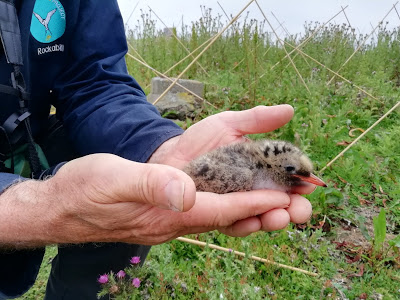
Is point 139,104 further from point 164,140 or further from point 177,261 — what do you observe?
point 177,261

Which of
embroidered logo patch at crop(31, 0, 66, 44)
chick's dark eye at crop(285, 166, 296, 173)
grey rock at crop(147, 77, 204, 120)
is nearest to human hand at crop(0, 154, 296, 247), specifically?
chick's dark eye at crop(285, 166, 296, 173)

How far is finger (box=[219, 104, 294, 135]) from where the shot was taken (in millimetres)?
1938

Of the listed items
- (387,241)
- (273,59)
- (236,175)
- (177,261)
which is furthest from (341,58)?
(236,175)

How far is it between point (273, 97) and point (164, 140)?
10.9ft

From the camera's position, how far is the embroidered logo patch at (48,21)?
228 cm

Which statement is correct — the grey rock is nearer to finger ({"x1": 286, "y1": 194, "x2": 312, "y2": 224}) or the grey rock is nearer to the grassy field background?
the grassy field background

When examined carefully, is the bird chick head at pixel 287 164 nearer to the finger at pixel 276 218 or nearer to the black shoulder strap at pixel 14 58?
the finger at pixel 276 218

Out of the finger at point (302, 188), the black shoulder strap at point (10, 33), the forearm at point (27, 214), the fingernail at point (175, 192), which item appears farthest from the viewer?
the finger at point (302, 188)

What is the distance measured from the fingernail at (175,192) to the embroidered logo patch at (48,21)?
5.10 feet

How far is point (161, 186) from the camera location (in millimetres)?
1227

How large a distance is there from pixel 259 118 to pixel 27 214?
1.14 meters

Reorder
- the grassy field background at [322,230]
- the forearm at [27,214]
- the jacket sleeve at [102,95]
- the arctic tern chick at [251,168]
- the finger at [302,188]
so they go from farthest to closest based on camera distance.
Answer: the grassy field background at [322,230] → the jacket sleeve at [102,95] → the finger at [302,188] → the arctic tern chick at [251,168] → the forearm at [27,214]

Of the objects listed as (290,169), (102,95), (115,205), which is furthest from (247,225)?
(102,95)

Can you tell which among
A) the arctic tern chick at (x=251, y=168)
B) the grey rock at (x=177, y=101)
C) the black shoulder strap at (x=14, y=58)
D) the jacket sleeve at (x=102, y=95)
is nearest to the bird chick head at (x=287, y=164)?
the arctic tern chick at (x=251, y=168)
